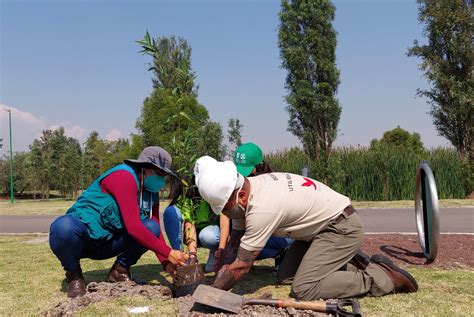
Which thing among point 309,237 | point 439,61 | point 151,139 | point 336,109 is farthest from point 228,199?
point 151,139

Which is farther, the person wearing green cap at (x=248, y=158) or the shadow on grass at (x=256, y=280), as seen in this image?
the person wearing green cap at (x=248, y=158)

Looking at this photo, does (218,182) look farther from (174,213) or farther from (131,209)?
(174,213)

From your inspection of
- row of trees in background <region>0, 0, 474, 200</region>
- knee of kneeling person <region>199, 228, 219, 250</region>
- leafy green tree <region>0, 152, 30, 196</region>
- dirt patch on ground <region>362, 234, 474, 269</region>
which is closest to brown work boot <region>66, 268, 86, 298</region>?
knee of kneeling person <region>199, 228, 219, 250</region>

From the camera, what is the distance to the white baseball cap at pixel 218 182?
3.45 meters

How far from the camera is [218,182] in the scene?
11.3 feet

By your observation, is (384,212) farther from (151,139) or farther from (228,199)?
(151,139)

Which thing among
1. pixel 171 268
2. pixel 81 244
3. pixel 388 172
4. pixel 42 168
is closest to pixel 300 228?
pixel 171 268

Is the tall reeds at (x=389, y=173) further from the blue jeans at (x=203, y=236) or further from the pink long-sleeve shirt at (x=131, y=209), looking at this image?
the pink long-sleeve shirt at (x=131, y=209)

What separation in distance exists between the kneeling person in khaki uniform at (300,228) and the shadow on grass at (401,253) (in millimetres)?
1780

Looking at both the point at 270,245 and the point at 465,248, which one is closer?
the point at 270,245

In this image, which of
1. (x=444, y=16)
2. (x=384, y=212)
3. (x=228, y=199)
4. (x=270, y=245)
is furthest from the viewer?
(x=444, y=16)

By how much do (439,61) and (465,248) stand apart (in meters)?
15.2

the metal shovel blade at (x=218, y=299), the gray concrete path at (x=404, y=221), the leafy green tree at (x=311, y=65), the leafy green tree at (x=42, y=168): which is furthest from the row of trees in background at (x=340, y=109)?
the leafy green tree at (x=42, y=168)

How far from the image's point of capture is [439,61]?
64.2ft
